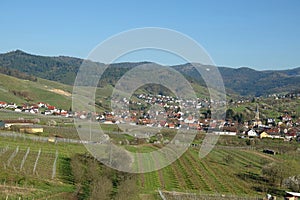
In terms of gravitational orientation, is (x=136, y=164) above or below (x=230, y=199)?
above

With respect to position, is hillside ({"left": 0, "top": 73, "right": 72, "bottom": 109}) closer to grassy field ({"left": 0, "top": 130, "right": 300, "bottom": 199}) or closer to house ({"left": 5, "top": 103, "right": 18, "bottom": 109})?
house ({"left": 5, "top": 103, "right": 18, "bottom": 109})

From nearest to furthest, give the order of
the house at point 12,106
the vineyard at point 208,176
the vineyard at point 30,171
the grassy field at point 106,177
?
the vineyard at point 30,171, the grassy field at point 106,177, the vineyard at point 208,176, the house at point 12,106

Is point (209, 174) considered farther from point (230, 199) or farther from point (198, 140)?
point (198, 140)

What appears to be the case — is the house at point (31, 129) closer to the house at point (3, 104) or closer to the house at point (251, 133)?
the house at point (3, 104)

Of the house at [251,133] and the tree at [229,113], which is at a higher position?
the tree at [229,113]

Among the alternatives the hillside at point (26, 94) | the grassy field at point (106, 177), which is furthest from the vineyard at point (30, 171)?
the hillside at point (26, 94)

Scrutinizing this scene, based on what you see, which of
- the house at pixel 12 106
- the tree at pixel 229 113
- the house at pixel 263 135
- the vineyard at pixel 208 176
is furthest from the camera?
the tree at pixel 229 113

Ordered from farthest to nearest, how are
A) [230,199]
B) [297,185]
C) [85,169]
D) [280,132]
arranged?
[280,132]
[297,185]
[85,169]
[230,199]

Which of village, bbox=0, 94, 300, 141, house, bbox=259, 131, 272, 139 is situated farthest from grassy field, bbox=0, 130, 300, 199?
house, bbox=259, 131, 272, 139

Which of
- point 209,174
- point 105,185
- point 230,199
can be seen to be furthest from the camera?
point 209,174

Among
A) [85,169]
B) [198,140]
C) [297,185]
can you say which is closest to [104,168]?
[85,169]

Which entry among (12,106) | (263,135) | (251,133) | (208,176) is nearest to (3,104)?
(12,106)
